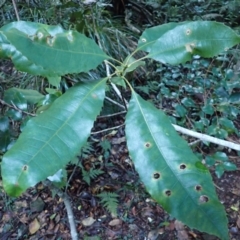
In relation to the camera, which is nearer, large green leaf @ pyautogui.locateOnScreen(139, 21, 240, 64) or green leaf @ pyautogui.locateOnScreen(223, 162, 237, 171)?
large green leaf @ pyautogui.locateOnScreen(139, 21, 240, 64)

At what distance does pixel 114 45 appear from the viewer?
8.57 ft

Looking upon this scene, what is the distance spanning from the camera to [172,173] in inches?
23.4

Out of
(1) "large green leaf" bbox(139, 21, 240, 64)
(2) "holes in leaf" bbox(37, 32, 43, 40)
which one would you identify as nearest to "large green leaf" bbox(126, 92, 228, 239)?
(1) "large green leaf" bbox(139, 21, 240, 64)

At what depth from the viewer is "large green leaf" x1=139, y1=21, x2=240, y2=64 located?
0.69 m

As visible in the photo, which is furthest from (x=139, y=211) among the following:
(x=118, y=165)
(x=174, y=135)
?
(x=174, y=135)

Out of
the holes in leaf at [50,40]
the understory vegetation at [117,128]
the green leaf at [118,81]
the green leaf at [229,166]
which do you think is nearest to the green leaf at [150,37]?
the understory vegetation at [117,128]

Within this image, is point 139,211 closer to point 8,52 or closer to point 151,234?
point 151,234

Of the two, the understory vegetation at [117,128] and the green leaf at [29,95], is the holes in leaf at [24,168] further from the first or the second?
the green leaf at [29,95]

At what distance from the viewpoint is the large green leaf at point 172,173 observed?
1.81 feet

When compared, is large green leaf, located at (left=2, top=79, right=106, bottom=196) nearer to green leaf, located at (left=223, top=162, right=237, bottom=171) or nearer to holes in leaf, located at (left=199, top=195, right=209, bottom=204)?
holes in leaf, located at (left=199, top=195, right=209, bottom=204)

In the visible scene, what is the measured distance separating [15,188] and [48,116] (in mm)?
165

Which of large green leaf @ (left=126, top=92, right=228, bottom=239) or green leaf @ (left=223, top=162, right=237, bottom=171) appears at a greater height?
large green leaf @ (left=126, top=92, right=228, bottom=239)

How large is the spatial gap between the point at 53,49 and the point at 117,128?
82 cm

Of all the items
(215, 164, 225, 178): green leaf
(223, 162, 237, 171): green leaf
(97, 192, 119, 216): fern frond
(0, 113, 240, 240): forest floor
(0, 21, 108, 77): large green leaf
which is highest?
(0, 21, 108, 77): large green leaf
